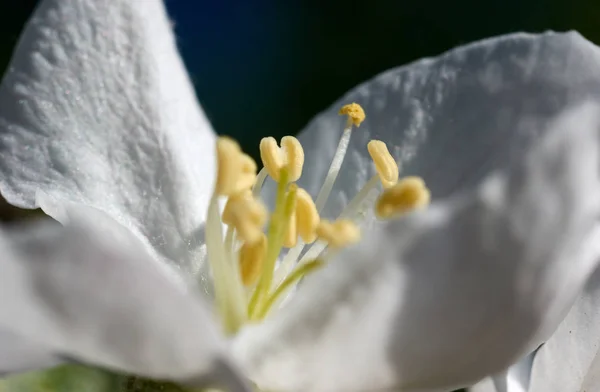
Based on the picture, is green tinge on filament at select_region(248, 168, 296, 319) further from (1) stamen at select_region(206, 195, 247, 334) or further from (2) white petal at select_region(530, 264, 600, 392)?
(2) white petal at select_region(530, 264, 600, 392)

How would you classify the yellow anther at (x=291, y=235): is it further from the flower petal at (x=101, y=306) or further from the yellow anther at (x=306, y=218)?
the flower petal at (x=101, y=306)

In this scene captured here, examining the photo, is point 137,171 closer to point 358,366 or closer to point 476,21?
point 358,366

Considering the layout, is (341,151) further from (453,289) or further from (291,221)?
(453,289)

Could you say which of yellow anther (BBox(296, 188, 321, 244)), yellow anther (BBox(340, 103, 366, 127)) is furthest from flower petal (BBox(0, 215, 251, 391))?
yellow anther (BBox(340, 103, 366, 127))

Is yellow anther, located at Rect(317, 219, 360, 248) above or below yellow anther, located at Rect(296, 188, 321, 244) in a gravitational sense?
above

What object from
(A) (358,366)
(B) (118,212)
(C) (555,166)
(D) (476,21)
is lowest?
(D) (476,21)

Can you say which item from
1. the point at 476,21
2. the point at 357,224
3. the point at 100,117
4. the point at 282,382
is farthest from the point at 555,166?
the point at 476,21

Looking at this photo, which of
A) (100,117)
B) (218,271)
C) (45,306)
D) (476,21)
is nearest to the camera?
(45,306)
